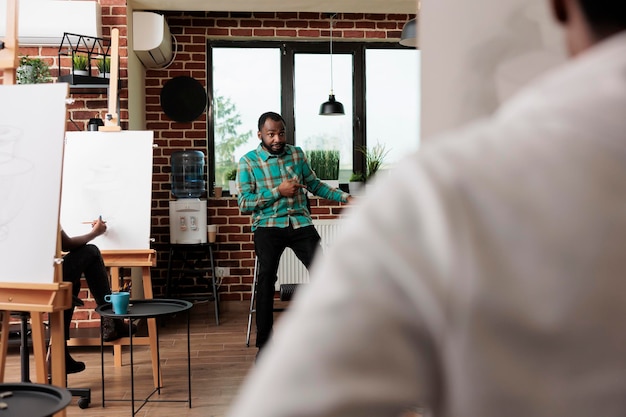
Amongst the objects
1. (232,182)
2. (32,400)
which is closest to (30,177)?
(32,400)

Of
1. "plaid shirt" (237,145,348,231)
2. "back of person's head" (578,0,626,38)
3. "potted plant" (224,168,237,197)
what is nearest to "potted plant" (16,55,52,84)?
"plaid shirt" (237,145,348,231)

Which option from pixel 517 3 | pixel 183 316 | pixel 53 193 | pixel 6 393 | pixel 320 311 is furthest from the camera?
pixel 183 316

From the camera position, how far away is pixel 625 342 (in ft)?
1.23

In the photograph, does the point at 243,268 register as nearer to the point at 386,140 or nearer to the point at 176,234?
the point at 176,234

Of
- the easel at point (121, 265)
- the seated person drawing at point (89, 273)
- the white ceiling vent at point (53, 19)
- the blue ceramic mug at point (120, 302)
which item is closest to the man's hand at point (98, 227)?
the seated person drawing at point (89, 273)

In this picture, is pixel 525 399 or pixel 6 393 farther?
pixel 6 393

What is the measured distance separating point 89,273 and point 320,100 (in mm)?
3017

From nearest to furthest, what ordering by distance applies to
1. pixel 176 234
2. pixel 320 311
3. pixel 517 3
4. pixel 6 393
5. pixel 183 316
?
pixel 320 311 → pixel 517 3 → pixel 6 393 → pixel 176 234 → pixel 183 316

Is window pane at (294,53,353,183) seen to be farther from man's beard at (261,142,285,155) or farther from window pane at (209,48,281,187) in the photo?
man's beard at (261,142,285,155)

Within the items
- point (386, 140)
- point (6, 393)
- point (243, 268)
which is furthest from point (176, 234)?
point (6, 393)

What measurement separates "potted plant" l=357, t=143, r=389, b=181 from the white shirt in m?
5.82

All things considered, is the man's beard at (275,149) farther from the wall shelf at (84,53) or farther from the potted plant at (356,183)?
the potted plant at (356,183)

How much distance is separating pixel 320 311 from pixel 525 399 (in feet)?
0.41

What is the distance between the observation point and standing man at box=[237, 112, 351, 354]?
4.23 meters
